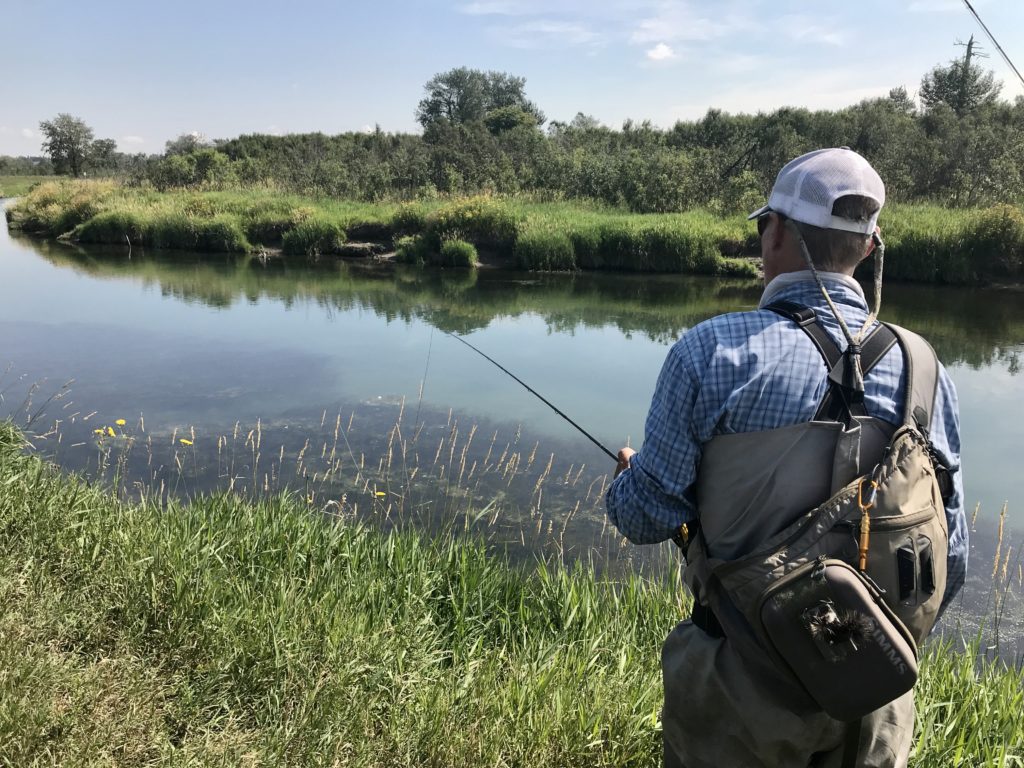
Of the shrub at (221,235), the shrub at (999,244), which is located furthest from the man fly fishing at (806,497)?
the shrub at (221,235)

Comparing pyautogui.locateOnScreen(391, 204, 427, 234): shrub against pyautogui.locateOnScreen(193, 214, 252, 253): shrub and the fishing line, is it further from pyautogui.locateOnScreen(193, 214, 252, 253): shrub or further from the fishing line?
the fishing line

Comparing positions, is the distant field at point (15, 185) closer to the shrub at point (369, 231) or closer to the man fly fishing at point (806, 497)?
the shrub at point (369, 231)

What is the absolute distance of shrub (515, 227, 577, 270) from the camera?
690 inches

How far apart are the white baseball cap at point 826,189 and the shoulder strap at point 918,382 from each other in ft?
0.78

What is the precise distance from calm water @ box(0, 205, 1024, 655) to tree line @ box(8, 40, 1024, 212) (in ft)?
21.2

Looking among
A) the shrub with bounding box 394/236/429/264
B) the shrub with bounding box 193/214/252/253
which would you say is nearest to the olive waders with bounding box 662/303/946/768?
the shrub with bounding box 394/236/429/264

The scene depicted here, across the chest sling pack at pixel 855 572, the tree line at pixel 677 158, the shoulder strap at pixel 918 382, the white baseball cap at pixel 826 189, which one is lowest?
the chest sling pack at pixel 855 572

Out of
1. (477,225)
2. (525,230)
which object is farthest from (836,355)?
(477,225)

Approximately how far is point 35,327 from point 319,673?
35.7 ft

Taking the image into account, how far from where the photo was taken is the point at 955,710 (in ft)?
8.48

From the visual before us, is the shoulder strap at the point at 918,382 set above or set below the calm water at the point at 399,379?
above

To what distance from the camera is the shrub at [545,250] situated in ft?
57.5

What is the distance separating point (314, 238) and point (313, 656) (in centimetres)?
1935

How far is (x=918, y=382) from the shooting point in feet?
4.72
